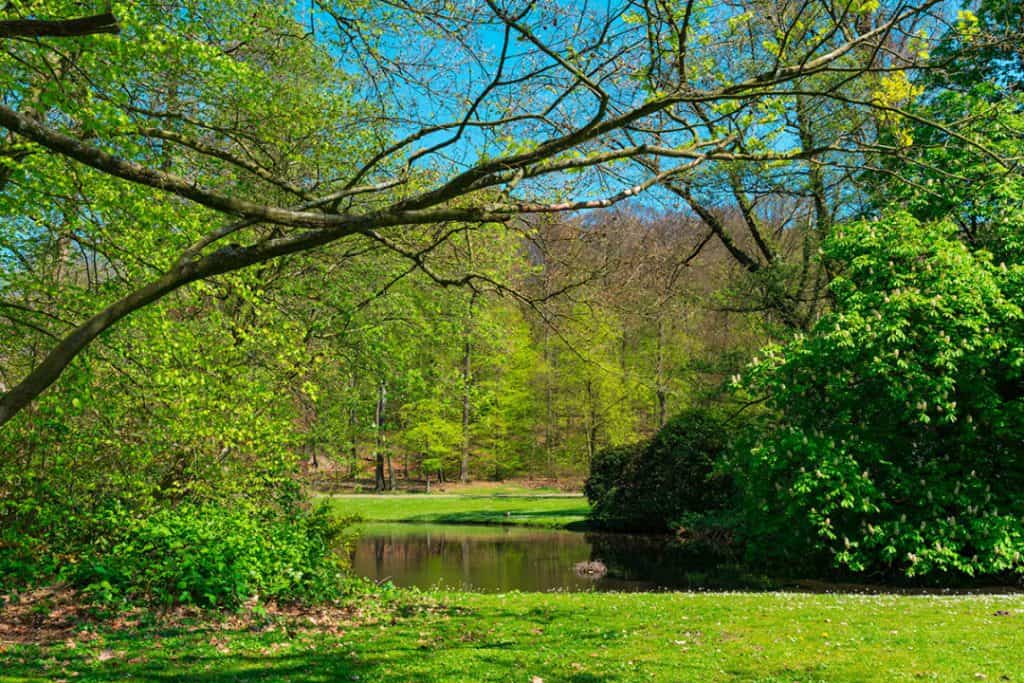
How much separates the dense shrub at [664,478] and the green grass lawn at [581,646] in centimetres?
1323

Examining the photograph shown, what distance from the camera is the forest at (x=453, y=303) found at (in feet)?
20.0

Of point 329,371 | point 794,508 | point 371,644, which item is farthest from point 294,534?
point 794,508

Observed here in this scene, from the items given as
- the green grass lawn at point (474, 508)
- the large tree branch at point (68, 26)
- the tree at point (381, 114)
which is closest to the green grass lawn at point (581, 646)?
the tree at point (381, 114)

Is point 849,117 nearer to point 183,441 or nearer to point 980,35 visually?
point 980,35

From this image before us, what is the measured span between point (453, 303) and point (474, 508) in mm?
21681

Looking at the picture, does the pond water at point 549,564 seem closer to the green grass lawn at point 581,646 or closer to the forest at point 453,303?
the forest at point 453,303

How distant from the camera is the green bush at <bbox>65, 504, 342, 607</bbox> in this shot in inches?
384

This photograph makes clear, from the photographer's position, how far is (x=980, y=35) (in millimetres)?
5996

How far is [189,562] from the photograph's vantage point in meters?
9.78

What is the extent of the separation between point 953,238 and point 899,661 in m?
11.7

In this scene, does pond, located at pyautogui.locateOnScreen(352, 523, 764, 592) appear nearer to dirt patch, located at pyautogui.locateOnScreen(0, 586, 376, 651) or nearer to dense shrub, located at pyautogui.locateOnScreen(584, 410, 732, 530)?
dense shrub, located at pyautogui.locateOnScreen(584, 410, 732, 530)

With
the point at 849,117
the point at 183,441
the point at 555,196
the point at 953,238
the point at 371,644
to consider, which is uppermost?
the point at 849,117

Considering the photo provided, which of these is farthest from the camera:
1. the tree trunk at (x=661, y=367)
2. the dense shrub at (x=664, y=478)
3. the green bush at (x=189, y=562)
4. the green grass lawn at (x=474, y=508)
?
the tree trunk at (x=661, y=367)

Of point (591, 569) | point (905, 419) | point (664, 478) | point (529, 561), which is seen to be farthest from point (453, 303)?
point (664, 478)
